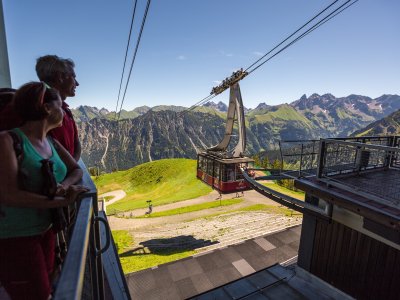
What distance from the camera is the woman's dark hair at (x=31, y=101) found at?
188 cm

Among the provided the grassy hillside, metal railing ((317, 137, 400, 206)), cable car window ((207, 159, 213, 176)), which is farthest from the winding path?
metal railing ((317, 137, 400, 206))

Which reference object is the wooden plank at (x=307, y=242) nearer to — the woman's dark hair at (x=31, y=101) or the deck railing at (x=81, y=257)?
the deck railing at (x=81, y=257)

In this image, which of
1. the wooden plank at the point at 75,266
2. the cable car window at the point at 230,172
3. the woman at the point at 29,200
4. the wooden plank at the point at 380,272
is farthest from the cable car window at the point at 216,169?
the wooden plank at the point at 75,266

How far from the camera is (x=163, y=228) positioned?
26.9 meters

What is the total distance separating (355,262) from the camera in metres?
6.77

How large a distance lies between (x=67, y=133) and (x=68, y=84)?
88 centimetres

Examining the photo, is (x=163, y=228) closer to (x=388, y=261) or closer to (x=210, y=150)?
(x=210, y=150)

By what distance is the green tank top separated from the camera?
175cm

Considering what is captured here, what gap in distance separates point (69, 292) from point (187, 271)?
15088 mm

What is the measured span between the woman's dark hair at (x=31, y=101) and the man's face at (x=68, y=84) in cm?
149

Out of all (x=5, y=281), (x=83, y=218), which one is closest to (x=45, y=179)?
(x=83, y=218)

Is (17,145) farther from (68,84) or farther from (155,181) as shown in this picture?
(155,181)

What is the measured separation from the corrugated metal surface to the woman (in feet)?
24.6

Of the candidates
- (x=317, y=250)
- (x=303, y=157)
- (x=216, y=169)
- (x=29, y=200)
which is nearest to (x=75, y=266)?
(x=29, y=200)
